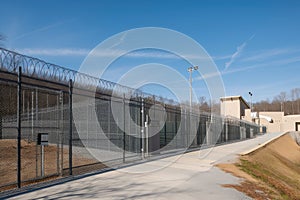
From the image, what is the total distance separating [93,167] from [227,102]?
263 feet

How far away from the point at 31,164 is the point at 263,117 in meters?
98.2

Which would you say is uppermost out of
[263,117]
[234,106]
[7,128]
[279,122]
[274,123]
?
[234,106]

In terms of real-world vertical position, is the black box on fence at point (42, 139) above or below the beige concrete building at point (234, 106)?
below

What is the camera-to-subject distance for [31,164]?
42.5ft

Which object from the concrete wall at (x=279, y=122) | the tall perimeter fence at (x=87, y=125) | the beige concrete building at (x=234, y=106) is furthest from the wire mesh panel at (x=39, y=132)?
the concrete wall at (x=279, y=122)

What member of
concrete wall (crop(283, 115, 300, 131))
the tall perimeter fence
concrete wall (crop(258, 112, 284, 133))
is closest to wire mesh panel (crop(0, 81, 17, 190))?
the tall perimeter fence

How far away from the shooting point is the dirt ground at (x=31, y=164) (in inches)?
375

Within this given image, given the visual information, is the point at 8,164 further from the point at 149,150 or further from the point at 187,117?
the point at 187,117

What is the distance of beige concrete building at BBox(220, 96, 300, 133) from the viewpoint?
87.5 m

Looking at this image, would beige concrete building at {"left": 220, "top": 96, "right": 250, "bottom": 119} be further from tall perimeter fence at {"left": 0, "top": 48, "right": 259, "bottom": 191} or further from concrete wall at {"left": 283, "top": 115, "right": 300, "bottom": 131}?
tall perimeter fence at {"left": 0, "top": 48, "right": 259, "bottom": 191}

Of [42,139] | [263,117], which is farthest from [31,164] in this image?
[263,117]

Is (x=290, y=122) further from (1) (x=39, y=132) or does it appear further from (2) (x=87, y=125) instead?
(1) (x=39, y=132)

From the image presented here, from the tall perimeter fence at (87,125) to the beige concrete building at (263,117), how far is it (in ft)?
207

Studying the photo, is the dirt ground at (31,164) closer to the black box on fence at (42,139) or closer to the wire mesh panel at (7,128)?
the wire mesh panel at (7,128)
